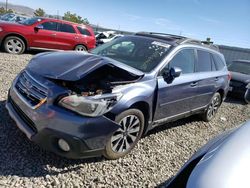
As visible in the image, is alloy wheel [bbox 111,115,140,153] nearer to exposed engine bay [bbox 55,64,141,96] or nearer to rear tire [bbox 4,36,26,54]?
exposed engine bay [bbox 55,64,141,96]

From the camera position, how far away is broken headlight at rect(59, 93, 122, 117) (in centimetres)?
310

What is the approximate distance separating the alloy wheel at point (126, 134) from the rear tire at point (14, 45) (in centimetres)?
832

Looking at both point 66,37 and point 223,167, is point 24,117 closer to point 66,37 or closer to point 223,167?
point 223,167

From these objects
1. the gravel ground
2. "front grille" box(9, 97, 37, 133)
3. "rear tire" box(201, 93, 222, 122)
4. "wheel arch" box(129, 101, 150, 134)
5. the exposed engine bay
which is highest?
the exposed engine bay

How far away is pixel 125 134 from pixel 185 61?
1994 mm

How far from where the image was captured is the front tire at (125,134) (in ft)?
11.6

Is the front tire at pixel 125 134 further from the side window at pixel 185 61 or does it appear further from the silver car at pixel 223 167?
the silver car at pixel 223 167

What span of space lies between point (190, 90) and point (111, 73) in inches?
70.7

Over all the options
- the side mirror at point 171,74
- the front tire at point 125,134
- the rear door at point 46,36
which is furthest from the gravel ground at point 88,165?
the rear door at point 46,36

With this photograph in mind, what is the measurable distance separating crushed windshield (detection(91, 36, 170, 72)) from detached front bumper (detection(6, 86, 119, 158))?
4.42 feet

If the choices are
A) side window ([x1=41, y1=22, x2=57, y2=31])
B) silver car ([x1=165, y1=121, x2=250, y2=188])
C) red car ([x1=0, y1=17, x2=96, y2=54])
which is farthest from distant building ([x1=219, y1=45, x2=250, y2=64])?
silver car ([x1=165, y1=121, x2=250, y2=188])

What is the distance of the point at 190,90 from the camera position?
4895mm

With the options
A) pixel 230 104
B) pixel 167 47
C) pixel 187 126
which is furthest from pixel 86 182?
pixel 230 104

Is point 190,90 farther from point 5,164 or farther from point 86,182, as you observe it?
point 5,164
